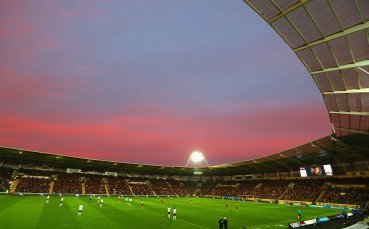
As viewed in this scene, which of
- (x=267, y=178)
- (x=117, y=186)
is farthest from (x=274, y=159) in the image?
(x=117, y=186)

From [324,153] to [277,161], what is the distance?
13.1 metres

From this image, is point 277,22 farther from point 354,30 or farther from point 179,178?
point 179,178

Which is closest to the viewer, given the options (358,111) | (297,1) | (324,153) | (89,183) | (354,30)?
(297,1)

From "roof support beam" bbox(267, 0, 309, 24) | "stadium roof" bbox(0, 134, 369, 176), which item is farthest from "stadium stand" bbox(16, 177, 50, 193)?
"roof support beam" bbox(267, 0, 309, 24)

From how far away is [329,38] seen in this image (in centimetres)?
1582

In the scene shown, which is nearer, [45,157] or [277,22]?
[277,22]

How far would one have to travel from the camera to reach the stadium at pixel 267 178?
15618 millimetres

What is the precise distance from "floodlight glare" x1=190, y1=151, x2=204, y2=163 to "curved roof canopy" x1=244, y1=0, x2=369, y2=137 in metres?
68.5

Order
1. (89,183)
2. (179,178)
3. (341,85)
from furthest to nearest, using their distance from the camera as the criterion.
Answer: (179,178), (89,183), (341,85)

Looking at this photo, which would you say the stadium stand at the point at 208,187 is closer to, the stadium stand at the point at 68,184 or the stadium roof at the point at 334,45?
the stadium stand at the point at 68,184

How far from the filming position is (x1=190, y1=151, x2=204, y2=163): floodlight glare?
288ft

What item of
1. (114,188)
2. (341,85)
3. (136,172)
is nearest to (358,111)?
(341,85)

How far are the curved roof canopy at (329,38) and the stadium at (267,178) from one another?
0.06 meters

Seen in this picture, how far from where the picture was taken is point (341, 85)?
20562mm
